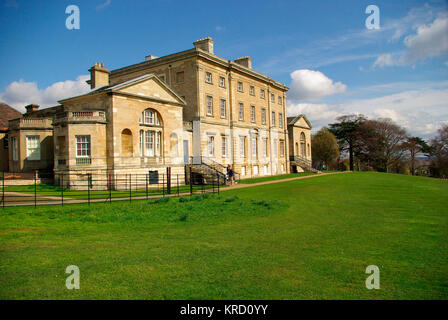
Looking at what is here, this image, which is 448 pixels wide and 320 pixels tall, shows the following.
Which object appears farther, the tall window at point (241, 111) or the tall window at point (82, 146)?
the tall window at point (241, 111)

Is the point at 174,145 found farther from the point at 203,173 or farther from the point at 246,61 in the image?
the point at 246,61

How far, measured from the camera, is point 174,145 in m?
28.2

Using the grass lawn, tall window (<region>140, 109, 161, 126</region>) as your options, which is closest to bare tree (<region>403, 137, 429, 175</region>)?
tall window (<region>140, 109, 161, 126</region>)

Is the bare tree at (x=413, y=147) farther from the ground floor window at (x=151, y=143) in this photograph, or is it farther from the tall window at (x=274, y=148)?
the ground floor window at (x=151, y=143)

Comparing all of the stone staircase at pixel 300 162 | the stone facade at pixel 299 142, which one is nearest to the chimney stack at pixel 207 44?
the stone facade at pixel 299 142

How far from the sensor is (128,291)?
16.5 ft

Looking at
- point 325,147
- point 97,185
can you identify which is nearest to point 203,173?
point 97,185

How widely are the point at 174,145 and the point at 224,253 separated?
21.8 m

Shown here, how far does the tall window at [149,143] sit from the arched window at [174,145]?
1.95m

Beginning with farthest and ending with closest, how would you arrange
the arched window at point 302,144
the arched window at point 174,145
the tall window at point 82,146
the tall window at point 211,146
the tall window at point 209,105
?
the arched window at point 302,144 < the tall window at point 209,105 < the tall window at point 211,146 < the arched window at point 174,145 < the tall window at point 82,146

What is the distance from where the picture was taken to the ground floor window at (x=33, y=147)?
27656mm

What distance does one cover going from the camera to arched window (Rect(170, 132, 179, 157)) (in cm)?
2794

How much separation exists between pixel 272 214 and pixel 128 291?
809 cm
